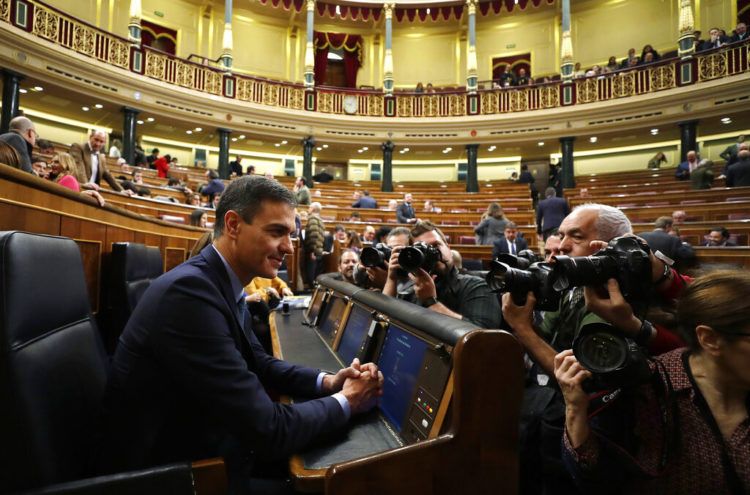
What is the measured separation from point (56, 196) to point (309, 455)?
143 cm

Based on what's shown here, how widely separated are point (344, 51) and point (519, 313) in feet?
44.8

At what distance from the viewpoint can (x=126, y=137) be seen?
845 centimetres

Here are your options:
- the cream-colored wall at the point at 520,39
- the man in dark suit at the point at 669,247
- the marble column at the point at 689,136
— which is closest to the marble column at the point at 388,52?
the cream-colored wall at the point at 520,39

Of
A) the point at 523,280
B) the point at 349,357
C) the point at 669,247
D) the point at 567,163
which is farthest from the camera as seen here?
the point at 567,163

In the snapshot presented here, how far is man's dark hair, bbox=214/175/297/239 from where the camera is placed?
1074mm

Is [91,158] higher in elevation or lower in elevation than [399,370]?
higher

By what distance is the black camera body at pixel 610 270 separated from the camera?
3.05 ft

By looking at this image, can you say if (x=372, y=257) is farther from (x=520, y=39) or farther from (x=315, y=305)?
(x=520, y=39)

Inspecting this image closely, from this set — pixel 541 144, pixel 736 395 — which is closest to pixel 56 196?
pixel 736 395

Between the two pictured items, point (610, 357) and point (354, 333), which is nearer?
point (610, 357)

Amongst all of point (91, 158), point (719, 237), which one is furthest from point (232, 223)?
point (719, 237)

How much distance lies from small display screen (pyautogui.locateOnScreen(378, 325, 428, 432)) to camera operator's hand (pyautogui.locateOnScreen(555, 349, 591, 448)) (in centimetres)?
29

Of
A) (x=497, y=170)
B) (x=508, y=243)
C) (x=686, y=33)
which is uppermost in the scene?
(x=686, y=33)

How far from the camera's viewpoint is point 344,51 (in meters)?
13.2
